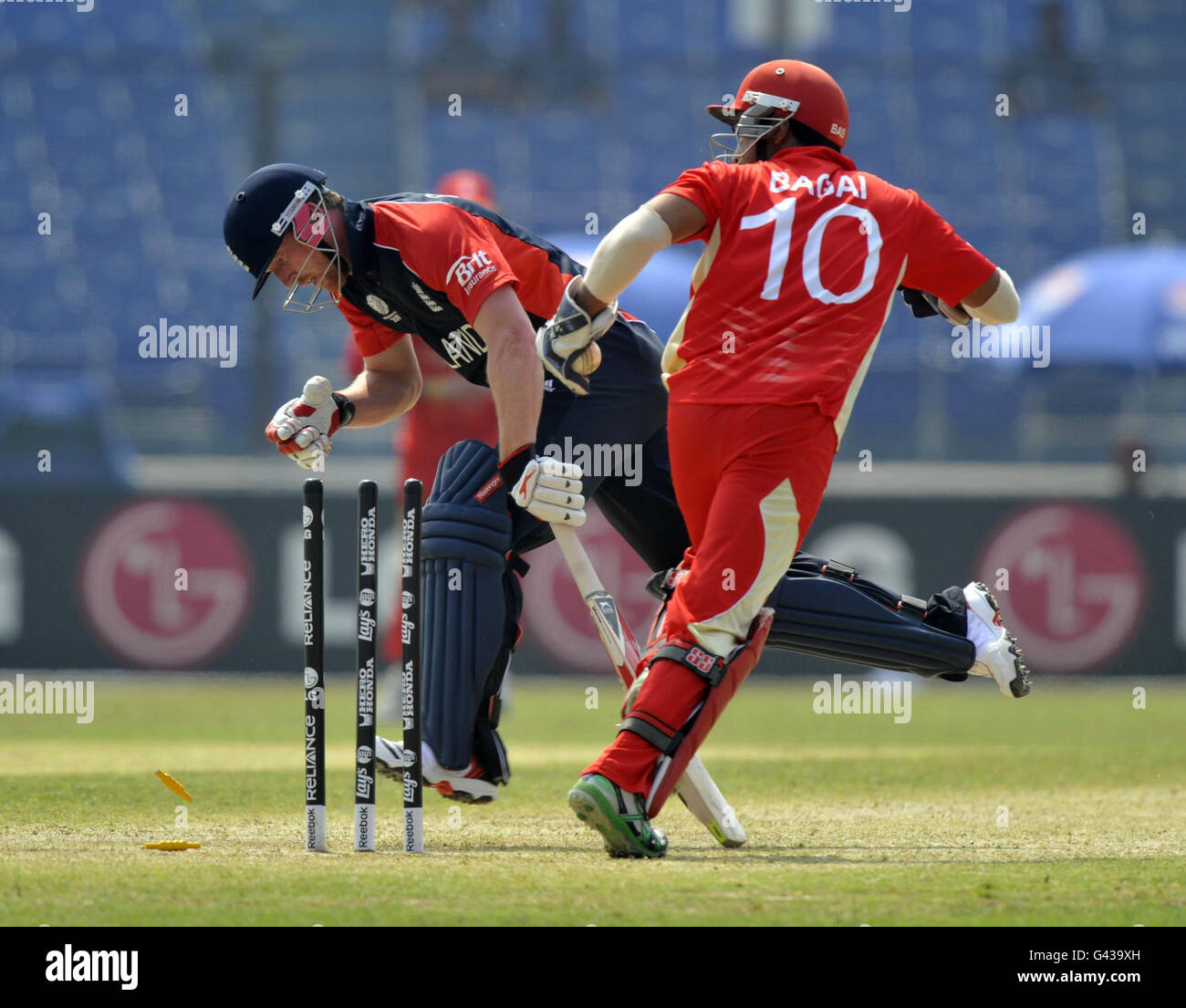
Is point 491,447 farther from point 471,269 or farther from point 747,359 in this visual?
point 747,359

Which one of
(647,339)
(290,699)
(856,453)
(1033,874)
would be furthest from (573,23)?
(1033,874)

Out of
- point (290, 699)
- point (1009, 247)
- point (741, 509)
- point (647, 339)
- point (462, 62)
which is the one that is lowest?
point (290, 699)

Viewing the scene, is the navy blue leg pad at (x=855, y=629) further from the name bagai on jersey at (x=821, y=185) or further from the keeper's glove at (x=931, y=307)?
the name bagai on jersey at (x=821, y=185)

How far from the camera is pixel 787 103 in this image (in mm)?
4727

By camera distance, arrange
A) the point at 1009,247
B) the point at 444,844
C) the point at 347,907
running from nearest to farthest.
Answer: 1. the point at 347,907
2. the point at 444,844
3. the point at 1009,247

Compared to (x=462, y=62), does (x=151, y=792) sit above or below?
below

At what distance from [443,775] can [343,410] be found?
125 centimetres

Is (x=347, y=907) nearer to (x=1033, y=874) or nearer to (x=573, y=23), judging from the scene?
(x=1033, y=874)

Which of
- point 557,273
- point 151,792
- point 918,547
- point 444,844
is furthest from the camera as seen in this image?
point 918,547

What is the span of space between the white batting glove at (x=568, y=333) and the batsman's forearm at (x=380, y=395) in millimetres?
1162

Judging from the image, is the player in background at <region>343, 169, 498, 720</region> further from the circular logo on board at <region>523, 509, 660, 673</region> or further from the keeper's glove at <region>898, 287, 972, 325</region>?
the keeper's glove at <region>898, 287, 972, 325</region>

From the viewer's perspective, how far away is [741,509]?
4.36 metres

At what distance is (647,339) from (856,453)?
8599 mm

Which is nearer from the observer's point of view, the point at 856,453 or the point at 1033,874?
the point at 1033,874
